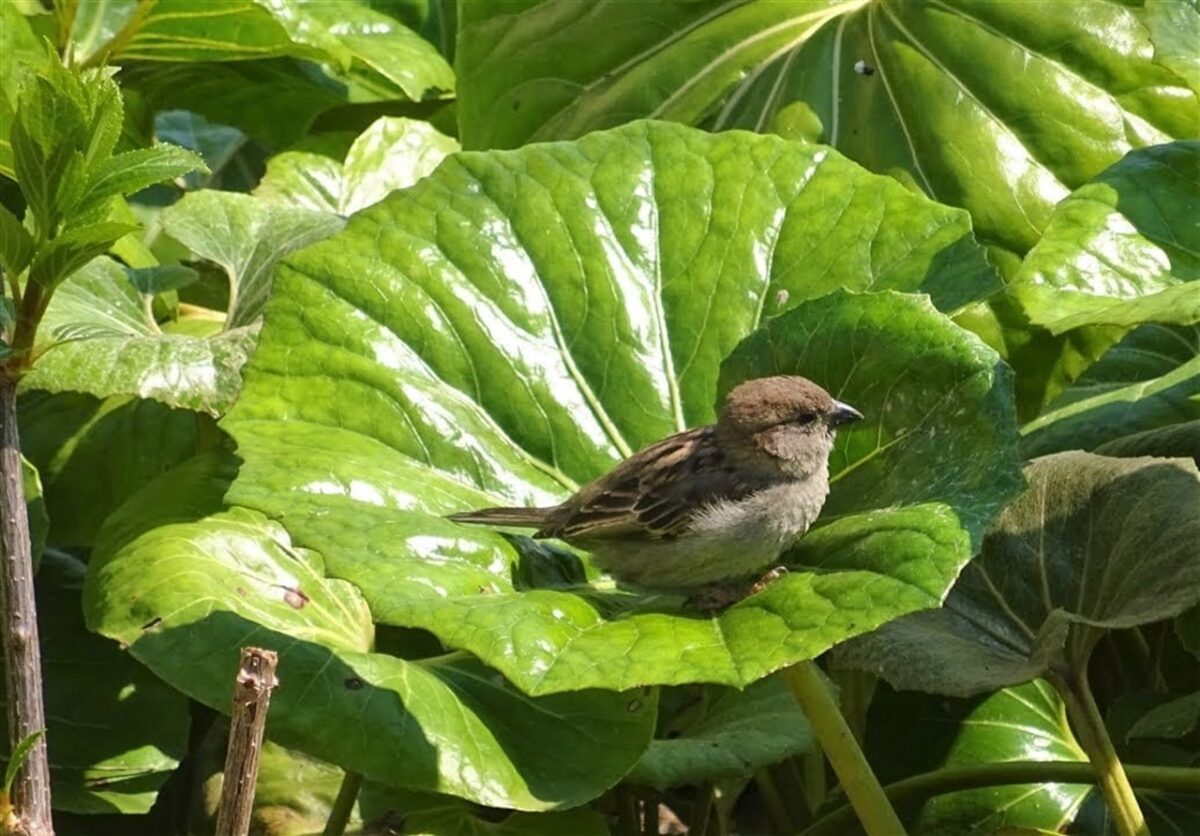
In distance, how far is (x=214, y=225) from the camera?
3.95 metres

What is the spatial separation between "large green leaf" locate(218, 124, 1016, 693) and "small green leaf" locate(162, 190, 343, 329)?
0.65 m

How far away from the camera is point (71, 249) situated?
7.55 ft

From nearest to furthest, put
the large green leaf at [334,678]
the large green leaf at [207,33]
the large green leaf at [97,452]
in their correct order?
the large green leaf at [334,678] → the large green leaf at [97,452] → the large green leaf at [207,33]

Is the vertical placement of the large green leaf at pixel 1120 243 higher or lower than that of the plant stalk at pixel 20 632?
higher

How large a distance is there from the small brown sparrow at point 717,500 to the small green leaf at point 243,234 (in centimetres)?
115

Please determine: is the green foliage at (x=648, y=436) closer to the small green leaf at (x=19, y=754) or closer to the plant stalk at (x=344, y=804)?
the plant stalk at (x=344, y=804)

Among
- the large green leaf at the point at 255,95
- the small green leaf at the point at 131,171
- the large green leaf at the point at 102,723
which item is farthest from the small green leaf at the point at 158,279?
the small green leaf at the point at 131,171

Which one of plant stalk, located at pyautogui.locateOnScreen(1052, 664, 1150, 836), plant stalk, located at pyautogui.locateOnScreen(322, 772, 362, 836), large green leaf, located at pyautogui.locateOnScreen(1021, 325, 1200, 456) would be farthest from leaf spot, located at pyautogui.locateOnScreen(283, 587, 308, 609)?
large green leaf, located at pyautogui.locateOnScreen(1021, 325, 1200, 456)

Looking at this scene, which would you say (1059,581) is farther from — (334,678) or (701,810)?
(334,678)

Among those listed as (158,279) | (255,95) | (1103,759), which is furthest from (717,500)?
(255,95)

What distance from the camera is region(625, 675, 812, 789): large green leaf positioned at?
9.59 ft

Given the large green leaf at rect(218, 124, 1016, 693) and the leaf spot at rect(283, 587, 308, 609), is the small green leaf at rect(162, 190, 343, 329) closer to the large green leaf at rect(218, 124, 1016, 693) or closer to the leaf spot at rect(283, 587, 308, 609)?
the large green leaf at rect(218, 124, 1016, 693)

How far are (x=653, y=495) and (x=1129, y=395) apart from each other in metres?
1.10

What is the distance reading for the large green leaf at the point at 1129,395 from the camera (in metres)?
3.30
